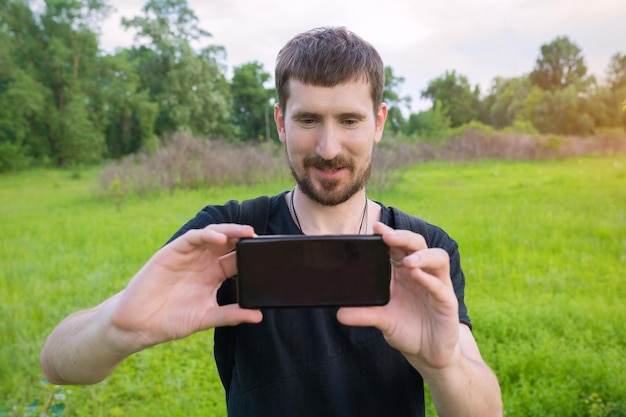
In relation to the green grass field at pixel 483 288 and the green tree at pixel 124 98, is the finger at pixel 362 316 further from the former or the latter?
the green tree at pixel 124 98

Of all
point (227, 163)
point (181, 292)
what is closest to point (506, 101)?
point (227, 163)

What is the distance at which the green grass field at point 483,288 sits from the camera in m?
3.53

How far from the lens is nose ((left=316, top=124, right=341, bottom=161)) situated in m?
1.54

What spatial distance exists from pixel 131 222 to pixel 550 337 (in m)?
7.83

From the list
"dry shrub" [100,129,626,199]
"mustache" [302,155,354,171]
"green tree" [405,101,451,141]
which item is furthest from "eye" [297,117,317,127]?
"green tree" [405,101,451,141]

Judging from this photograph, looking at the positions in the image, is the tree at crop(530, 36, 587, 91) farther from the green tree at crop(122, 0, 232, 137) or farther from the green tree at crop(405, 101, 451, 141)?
the green tree at crop(122, 0, 232, 137)

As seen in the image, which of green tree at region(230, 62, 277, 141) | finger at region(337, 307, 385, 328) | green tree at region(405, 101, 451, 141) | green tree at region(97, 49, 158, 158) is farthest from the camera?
green tree at region(230, 62, 277, 141)

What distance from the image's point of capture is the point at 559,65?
26312 millimetres

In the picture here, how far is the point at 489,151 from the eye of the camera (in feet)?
65.1

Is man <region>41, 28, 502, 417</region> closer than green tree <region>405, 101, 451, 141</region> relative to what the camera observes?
Yes

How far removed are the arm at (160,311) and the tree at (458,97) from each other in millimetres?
34473

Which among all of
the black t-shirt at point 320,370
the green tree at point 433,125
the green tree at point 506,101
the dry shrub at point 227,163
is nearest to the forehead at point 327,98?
the black t-shirt at point 320,370

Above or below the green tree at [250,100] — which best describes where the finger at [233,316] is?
below

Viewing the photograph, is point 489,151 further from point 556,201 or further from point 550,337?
point 550,337
